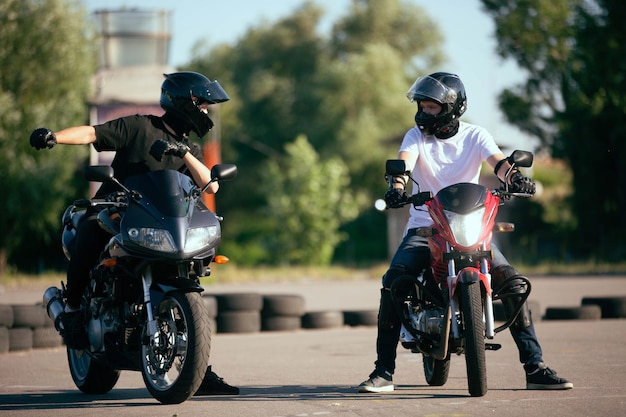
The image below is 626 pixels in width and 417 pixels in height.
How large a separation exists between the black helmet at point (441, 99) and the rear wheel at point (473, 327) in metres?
1.37

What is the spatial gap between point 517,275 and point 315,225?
1760 inches

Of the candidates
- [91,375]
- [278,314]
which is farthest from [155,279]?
[278,314]

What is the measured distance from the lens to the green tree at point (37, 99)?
36938 millimetres

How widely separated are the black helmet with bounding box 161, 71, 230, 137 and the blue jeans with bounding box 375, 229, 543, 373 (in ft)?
5.39

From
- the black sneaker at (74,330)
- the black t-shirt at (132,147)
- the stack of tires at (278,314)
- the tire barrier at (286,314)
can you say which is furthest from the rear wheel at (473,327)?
the stack of tires at (278,314)

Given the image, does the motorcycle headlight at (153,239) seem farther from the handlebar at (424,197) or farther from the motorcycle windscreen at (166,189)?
the handlebar at (424,197)

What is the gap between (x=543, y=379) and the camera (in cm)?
795

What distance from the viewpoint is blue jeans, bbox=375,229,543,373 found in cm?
786

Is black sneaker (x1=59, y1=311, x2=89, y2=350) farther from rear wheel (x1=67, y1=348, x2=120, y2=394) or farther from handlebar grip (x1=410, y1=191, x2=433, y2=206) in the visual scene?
handlebar grip (x1=410, y1=191, x2=433, y2=206)

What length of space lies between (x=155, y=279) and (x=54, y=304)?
1.43 metres

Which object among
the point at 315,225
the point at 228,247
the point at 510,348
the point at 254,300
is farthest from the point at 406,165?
the point at 228,247

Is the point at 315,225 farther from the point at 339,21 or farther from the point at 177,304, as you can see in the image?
the point at 177,304

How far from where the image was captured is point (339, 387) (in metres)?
8.55

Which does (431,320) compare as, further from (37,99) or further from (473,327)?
(37,99)
